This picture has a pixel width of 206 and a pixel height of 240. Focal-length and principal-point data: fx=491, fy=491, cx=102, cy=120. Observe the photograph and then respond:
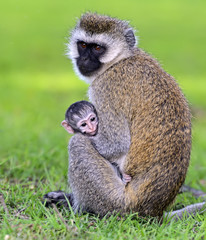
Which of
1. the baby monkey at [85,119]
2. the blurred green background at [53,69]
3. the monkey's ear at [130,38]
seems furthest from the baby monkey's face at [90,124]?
the blurred green background at [53,69]

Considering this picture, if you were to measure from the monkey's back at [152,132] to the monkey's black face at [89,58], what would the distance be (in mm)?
345

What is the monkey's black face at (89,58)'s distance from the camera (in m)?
5.45

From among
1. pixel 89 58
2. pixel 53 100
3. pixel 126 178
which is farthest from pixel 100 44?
pixel 53 100

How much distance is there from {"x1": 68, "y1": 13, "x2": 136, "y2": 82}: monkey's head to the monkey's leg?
1726 mm

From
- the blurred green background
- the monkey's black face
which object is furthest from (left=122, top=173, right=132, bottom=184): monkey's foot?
the monkey's black face

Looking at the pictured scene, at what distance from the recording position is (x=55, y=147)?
7.41 metres

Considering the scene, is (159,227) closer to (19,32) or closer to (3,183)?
(3,183)

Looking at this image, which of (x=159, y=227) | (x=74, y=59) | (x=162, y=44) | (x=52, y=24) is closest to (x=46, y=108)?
(x=74, y=59)

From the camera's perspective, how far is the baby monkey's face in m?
5.26

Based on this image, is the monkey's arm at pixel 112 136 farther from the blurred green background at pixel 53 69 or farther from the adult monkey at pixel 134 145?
the blurred green background at pixel 53 69

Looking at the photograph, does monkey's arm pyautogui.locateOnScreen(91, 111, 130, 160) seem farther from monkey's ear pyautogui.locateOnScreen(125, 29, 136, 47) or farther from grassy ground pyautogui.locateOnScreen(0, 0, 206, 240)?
monkey's ear pyautogui.locateOnScreen(125, 29, 136, 47)

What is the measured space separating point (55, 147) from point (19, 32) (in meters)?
15.6

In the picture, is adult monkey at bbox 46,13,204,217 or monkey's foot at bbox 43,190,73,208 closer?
adult monkey at bbox 46,13,204,217

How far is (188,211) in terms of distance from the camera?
5164mm
